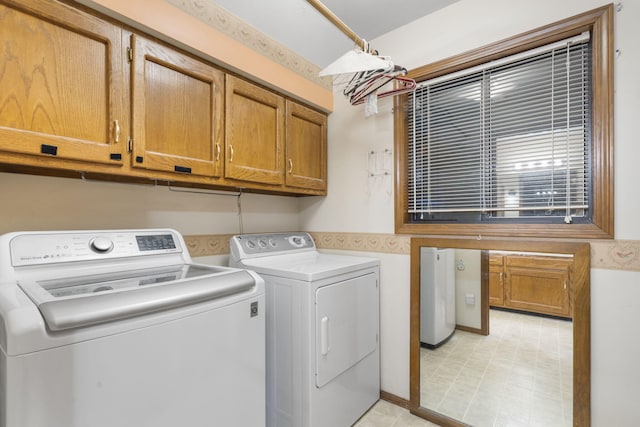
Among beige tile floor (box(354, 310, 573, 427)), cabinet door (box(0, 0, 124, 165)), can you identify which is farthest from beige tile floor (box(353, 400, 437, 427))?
cabinet door (box(0, 0, 124, 165))

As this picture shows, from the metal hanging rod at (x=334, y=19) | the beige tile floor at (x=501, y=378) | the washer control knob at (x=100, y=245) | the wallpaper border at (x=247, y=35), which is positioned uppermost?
the wallpaper border at (x=247, y=35)

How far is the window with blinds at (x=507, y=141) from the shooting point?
1567 millimetres

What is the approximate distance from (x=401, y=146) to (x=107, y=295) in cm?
186

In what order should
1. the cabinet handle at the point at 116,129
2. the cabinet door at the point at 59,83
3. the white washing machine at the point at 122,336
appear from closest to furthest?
the white washing machine at the point at 122,336 → the cabinet door at the point at 59,83 → the cabinet handle at the point at 116,129

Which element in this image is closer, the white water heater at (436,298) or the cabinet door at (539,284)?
the cabinet door at (539,284)

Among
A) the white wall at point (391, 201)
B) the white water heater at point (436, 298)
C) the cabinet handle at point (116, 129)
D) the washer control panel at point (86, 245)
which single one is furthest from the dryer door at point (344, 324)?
the cabinet handle at point (116, 129)

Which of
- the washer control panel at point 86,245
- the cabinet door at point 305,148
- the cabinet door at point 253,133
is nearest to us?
the washer control panel at point 86,245

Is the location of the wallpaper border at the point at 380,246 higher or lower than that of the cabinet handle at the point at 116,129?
lower

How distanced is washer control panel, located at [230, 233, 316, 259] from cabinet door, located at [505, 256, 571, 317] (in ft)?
4.62

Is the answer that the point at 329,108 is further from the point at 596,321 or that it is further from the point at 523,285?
the point at 596,321

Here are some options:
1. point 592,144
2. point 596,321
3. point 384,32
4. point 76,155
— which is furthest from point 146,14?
point 596,321

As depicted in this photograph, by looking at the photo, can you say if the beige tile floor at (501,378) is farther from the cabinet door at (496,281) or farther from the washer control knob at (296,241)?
the washer control knob at (296,241)

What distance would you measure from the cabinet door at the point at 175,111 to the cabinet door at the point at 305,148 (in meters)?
0.57

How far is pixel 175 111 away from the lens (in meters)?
1.54
